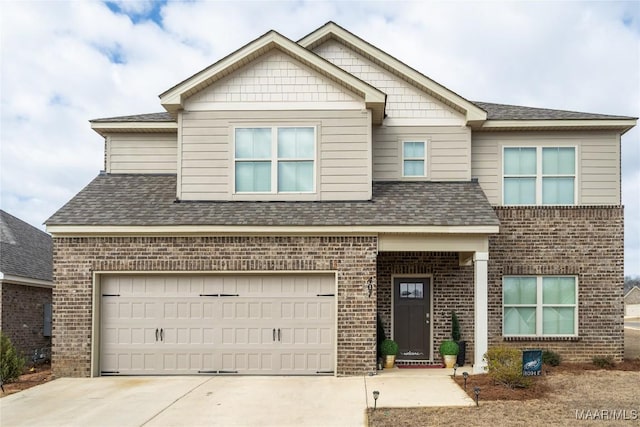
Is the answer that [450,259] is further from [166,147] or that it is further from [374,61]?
[166,147]

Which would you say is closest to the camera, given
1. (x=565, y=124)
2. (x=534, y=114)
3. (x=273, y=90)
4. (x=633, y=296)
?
(x=273, y=90)

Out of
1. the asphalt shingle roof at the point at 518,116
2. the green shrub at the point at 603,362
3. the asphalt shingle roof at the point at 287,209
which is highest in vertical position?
the asphalt shingle roof at the point at 518,116

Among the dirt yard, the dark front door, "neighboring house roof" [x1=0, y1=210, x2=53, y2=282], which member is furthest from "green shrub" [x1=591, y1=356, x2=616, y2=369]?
"neighboring house roof" [x1=0, y1=210, x2=53, y2=282]

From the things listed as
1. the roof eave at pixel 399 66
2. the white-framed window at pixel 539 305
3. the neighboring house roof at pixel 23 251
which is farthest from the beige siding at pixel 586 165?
the neighboring house roof at pixel 23 251

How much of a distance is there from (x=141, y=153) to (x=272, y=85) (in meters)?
4.14

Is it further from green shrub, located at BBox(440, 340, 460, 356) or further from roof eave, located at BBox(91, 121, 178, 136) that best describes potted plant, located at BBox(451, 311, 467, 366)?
roof eave, located at BBox(91, 121, 178, 136)

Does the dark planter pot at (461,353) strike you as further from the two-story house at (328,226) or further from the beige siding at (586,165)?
the beige siding at (586,165)

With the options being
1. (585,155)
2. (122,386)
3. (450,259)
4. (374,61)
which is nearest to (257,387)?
(122,386)

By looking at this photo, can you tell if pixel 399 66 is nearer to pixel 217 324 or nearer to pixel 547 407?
pixel 217 324

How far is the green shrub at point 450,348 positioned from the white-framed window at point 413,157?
13.8ft

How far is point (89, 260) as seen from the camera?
44.3 ft

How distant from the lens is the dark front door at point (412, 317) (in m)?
15.0

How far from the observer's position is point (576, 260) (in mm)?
15070

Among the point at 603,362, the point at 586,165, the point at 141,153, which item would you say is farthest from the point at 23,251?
the point at 603,362
